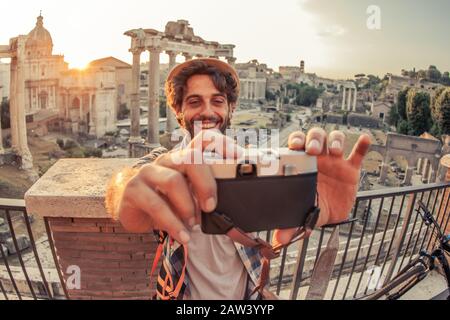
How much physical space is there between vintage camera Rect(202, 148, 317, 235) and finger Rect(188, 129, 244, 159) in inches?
1.3

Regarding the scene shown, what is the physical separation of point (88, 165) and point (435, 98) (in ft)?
109

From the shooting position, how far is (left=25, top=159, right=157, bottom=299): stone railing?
2.35 meters

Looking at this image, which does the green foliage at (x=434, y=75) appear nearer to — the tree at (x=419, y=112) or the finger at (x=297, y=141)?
the tree at (x=419, y=112)

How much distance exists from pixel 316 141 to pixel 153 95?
19.6 meters

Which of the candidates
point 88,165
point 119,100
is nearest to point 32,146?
point 119,100

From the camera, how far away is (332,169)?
1332 mm

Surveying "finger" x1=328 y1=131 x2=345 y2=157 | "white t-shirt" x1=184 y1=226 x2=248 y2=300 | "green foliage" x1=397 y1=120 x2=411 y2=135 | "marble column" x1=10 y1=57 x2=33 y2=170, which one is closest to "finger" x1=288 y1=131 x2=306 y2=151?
"finger" x1=328 y1=131 x2=345 y2=157

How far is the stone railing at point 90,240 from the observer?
2352 mm

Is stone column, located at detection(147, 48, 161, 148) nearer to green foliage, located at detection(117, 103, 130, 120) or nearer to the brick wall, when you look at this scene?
the brick wall

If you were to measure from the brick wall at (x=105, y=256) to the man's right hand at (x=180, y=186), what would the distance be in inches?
60.0

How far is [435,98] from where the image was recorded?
30.2 meters

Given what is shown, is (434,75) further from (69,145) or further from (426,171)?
(69,145)

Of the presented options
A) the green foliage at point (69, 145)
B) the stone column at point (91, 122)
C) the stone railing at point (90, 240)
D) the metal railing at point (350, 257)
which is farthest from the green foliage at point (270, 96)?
the stone railing at point (90, 240)
